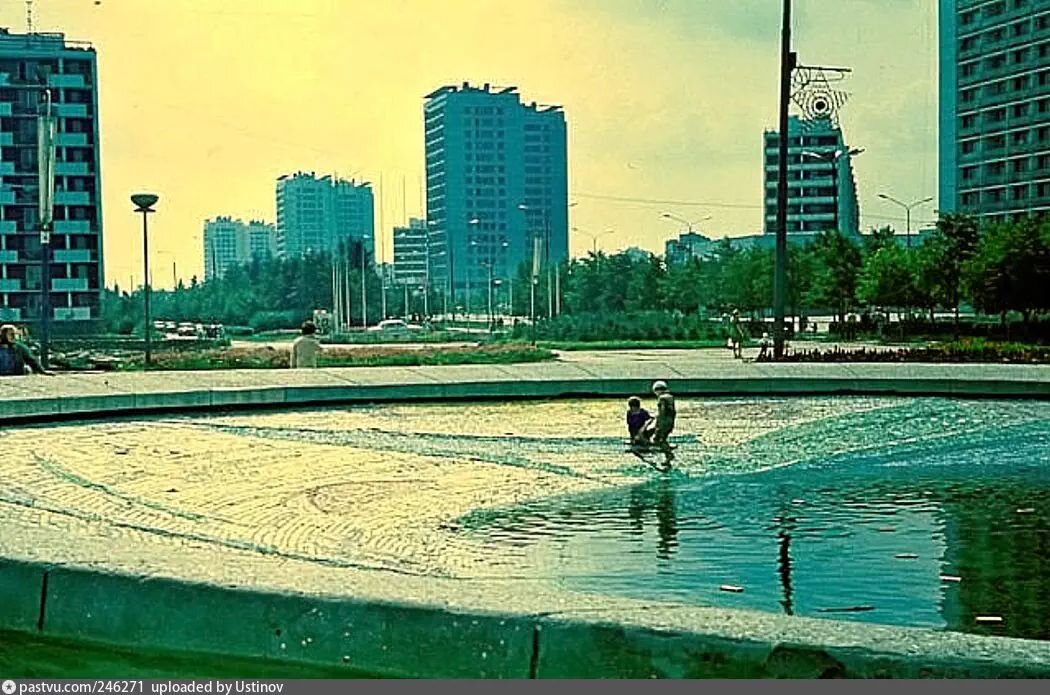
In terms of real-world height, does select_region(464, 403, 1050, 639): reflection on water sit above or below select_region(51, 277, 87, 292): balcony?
below

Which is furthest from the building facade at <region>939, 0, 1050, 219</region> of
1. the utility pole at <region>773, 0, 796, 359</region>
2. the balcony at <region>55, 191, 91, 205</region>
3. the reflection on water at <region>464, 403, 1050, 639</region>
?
the reflection on water at <region>464, 403, 1050, 639</region>

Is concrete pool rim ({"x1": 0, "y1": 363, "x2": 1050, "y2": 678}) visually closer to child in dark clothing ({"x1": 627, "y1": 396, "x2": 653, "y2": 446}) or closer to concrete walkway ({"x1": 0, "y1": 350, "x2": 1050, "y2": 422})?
child in dark clothing ({"x1": 627, "y1": 396, "x2": 653, "y2": 446})

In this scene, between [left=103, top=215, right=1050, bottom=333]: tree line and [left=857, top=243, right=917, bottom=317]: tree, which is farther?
[left=857, top=243, right=917, bottom=317]: tree

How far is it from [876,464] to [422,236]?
249 ft

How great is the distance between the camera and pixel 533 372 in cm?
1798

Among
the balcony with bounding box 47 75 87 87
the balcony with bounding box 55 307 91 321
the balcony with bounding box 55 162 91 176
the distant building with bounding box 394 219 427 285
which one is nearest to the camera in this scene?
the balcony with bounding box 55 162 91 176

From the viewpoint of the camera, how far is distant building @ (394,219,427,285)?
8724 centimetres

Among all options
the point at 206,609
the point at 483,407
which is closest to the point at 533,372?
the point at 483,407

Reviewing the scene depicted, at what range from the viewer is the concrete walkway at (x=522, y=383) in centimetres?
1594

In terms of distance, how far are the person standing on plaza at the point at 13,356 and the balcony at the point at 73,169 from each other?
24.5 metres

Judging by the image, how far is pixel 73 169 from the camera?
41594mm

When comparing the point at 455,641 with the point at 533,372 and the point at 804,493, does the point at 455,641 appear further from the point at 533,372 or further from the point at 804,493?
the point at 533,372

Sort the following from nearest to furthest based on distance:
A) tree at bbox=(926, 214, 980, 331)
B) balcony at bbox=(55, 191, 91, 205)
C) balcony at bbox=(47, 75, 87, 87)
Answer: balcony at bbox=(55, 191, 91, 205) → balcony at bbox=(47, 75, 87, 87) → tree at bbox=(926, 214, 980, 331)

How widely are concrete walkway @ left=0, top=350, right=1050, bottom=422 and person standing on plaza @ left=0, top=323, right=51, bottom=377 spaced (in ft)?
3.47
